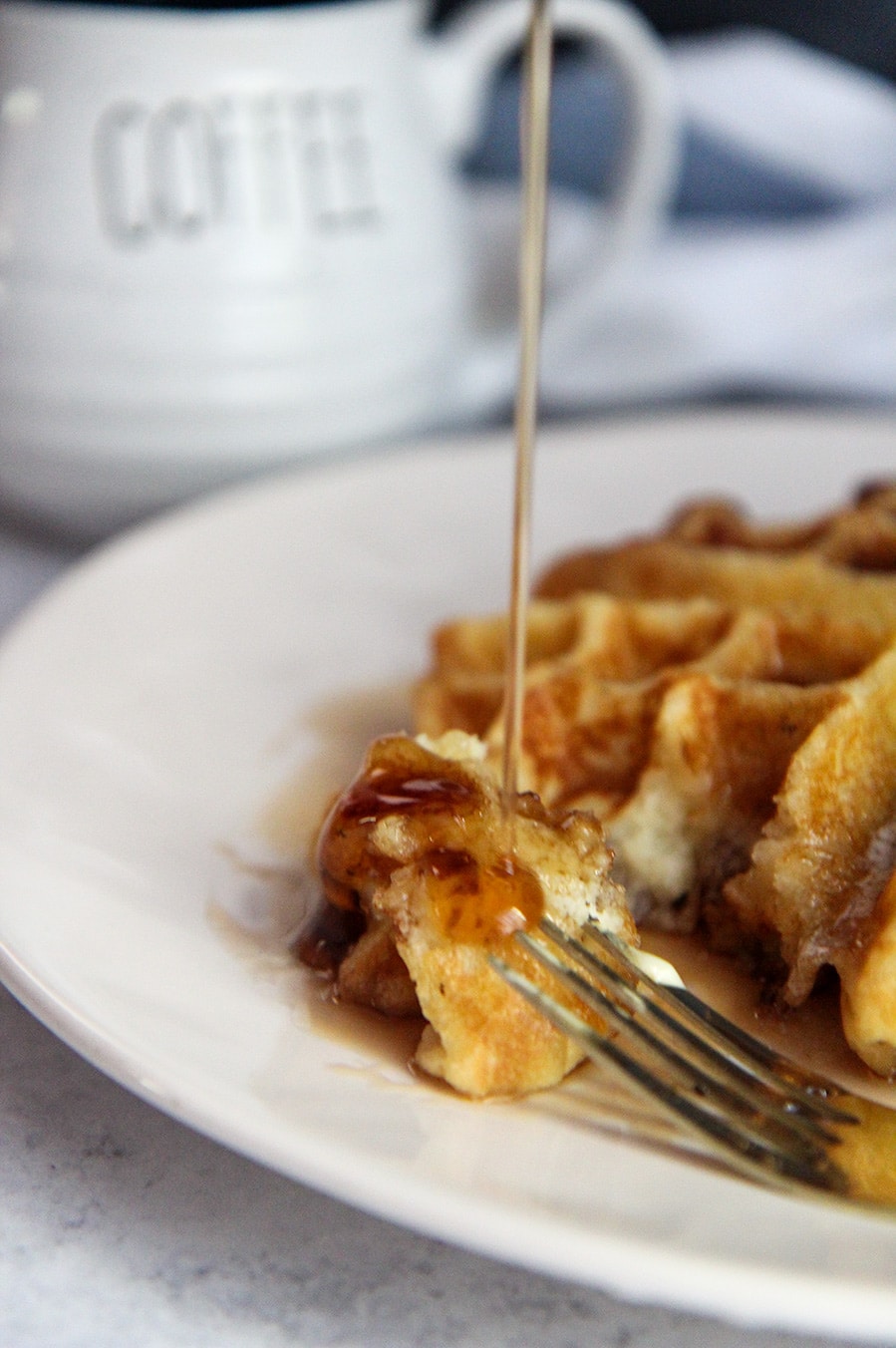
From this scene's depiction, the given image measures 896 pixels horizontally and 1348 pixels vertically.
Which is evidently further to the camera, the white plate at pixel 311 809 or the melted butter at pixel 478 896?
the melted butter at pixel 478 896

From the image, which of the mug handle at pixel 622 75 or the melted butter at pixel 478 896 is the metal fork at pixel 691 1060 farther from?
the mug handle at pixel 622 75

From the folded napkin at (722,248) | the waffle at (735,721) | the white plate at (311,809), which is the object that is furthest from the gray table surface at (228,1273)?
the folded napkin at (722,248)

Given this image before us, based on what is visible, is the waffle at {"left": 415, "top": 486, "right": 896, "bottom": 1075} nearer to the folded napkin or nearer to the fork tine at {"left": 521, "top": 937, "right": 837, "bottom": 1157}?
the fork tine at {"left": 521, "top": 937, "right": 837, "bottom": 1157}

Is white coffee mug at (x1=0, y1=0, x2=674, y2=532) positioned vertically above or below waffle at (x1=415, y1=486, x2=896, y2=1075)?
above

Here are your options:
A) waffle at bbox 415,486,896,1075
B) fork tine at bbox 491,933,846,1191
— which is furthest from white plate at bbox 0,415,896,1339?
waffle at bbox 415,486,896,1075

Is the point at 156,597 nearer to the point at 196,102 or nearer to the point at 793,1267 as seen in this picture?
the point at 196,102

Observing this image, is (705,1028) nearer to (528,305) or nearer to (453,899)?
(453,899)

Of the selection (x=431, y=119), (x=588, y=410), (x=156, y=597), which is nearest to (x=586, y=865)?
(x=156, y=597)
